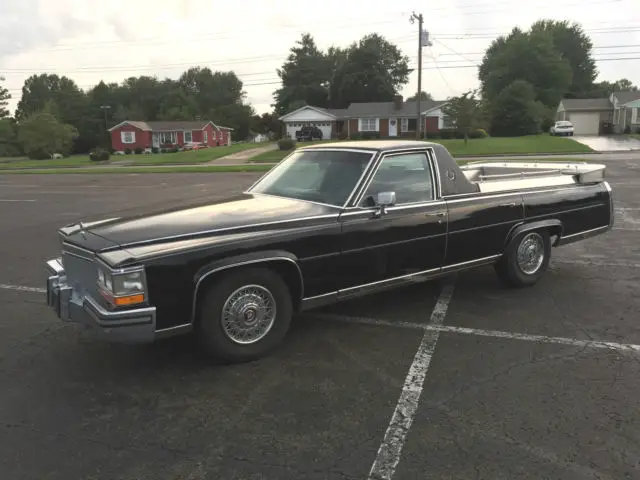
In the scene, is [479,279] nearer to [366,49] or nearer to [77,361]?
[77,361]

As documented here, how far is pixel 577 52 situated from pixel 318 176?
115 metres

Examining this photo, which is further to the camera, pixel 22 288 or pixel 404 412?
pixel 22 288

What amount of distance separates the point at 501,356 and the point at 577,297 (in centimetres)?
192

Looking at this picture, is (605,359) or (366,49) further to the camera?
(366,49)

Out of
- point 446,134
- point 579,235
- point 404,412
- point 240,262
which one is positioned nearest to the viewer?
point 404,412

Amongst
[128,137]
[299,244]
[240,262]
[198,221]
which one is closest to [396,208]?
[299,244]

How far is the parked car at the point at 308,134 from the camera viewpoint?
62.8 meters

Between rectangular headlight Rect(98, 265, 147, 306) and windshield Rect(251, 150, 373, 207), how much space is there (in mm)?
1761

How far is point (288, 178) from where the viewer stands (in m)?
5.32

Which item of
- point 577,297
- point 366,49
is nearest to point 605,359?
point 577,297

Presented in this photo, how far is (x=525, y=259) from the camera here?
588 centimetres

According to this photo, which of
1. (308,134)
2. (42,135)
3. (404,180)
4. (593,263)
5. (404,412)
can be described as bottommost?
(404,412)

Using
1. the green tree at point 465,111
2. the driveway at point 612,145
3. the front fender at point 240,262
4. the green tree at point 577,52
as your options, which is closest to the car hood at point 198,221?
the front fender at point 240,262

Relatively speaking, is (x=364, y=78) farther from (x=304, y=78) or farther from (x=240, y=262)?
(x=240, y=262)
